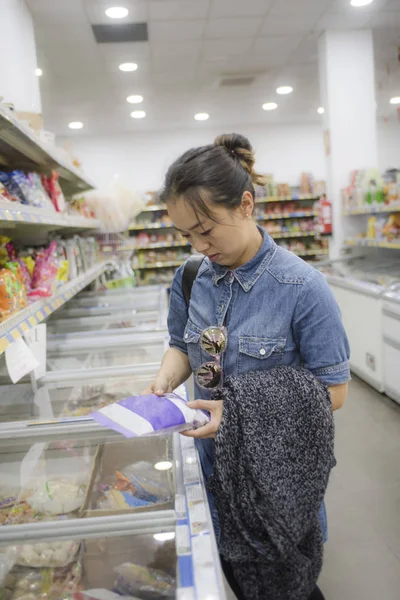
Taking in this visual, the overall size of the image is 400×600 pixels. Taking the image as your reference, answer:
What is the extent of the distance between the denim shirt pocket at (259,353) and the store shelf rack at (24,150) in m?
1.34

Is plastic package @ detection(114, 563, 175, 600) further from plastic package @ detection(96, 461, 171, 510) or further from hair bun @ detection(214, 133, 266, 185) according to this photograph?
hair bun @ detection(214, 133, 266, 185)

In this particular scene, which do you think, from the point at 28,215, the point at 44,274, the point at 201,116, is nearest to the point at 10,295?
the point at 28,215

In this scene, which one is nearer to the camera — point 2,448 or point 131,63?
point 2,448

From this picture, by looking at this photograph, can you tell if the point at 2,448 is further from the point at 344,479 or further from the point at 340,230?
the point at 340,230

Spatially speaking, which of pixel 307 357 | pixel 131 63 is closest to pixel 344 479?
Result: pixel 307 357

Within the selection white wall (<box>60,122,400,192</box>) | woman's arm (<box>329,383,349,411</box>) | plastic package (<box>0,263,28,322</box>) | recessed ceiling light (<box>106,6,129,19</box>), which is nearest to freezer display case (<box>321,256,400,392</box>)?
plastic package (<box>0,263,28,322</box>)

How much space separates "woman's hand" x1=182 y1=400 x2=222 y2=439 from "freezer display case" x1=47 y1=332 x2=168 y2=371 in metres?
1.58

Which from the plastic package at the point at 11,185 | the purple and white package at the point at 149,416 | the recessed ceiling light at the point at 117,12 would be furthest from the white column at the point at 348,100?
the purple and white package at the point at 149,416

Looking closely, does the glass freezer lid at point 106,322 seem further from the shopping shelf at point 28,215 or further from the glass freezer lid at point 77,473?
the glass freezer lid at point 77,473

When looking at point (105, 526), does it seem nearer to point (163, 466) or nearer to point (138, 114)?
point (163, 466)

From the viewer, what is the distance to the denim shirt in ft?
3.79

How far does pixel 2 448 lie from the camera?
1566 millimetres

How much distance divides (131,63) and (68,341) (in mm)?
4503

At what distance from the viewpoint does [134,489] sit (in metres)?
1.49
